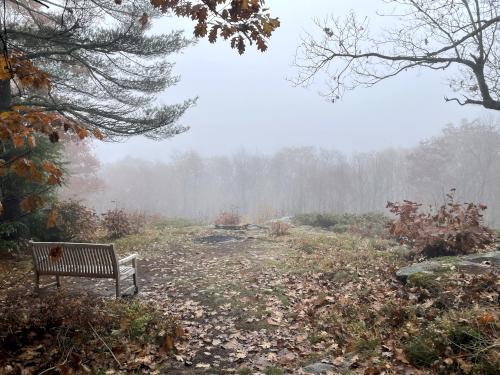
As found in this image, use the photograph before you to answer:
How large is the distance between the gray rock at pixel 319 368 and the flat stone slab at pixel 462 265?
2788 millimetres

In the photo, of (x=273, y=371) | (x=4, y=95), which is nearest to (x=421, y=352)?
(x=273, y=371)

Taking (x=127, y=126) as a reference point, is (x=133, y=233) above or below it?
below

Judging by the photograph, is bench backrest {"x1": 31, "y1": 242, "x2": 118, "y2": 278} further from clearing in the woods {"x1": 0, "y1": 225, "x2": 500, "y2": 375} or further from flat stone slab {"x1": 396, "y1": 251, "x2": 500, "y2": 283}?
flat stone slab {"x1": 396, "y1": 251, "x2": 500, "y2": 283}

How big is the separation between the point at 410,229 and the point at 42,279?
349 inches

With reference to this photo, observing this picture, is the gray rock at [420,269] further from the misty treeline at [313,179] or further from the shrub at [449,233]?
the misty treeline at [313,179]

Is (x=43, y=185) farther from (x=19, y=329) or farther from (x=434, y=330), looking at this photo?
(x=434, y=330)

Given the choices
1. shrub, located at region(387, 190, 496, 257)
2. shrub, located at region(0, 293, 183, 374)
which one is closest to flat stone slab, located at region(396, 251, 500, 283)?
shrub, located at region(387, 190, 496, 257)

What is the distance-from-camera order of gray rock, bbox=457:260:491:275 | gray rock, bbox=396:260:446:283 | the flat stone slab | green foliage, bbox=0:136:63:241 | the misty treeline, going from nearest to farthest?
gray rock, bbox=457:260:491:275
the flat stone slab
gray rock, bbox=396:260:446:283
green foliage, bbox=0:136:63:241
the misty treeline

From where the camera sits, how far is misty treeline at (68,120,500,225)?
140 ft

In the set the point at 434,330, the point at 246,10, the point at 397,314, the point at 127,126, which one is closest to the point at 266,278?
the point at 397,314

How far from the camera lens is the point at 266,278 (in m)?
8.12

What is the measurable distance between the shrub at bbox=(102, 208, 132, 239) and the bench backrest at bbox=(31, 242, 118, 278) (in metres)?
6.63

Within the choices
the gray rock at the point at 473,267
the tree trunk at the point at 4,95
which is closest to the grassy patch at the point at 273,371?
the gray rock at the point at 473,267

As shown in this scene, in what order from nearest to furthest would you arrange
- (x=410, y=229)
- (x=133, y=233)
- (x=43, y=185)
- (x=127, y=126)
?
(x=410, y=229) < (x=43, y=185) < (x=127, y=126) < (x=133, y=233)
